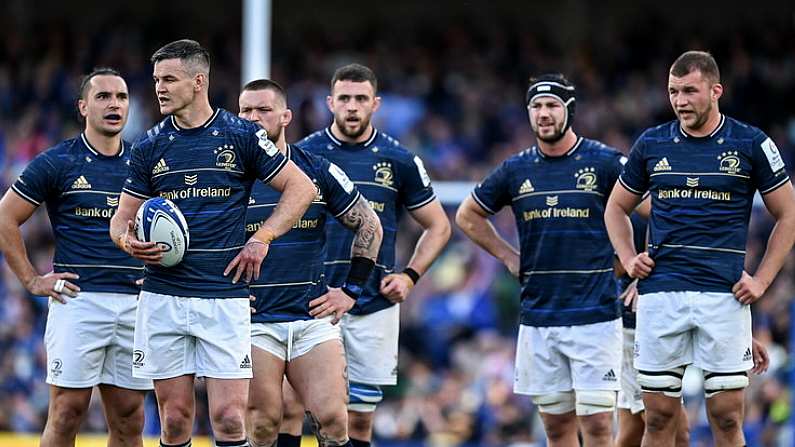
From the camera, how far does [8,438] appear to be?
12.9m

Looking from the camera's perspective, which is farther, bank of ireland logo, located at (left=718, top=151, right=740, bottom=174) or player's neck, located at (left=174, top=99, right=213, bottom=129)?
bank of ireland logo, located at (left=718, top=151, right=740, bottom=174)

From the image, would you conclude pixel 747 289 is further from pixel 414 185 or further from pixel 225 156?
pixel 225 156

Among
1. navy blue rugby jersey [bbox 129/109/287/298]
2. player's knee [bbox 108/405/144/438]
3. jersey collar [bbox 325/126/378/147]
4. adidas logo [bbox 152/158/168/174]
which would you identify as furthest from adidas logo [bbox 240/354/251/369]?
jersey collar [bbox 325/126/378/147]

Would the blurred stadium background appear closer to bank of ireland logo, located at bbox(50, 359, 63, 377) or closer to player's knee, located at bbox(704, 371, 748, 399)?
bank of ireland logo, located at bbox(50, 359, 63, 377)

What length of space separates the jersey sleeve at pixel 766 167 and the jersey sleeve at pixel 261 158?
257 cm

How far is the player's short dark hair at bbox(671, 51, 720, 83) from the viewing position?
777 centimetres

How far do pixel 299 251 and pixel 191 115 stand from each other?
1.17m

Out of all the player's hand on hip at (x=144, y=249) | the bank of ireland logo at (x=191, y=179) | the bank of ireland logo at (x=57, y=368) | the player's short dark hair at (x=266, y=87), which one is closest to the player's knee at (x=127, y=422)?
the bank of ireland logo at (x=57, y=368)

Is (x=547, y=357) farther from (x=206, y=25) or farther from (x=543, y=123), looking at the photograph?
(x=206, y=25)

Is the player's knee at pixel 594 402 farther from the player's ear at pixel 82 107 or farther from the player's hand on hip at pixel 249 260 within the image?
the player's ear at pixel 82 107

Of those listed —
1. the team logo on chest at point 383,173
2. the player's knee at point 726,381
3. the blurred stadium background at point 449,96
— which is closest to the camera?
the player's knee at point 726,381

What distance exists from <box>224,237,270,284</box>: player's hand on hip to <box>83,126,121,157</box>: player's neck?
172cm

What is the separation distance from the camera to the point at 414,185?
356 inches

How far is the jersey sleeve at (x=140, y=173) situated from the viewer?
723 cm
